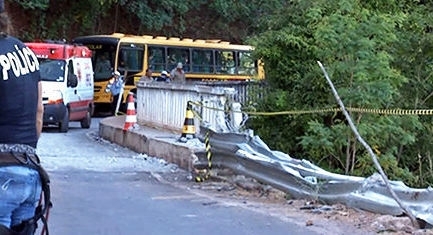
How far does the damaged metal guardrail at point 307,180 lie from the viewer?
27.6 feet

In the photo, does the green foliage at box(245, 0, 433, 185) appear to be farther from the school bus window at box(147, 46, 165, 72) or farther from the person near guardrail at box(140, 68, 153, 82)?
the school bus window at box(147, 46, 165, 72)

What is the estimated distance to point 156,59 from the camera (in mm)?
33938

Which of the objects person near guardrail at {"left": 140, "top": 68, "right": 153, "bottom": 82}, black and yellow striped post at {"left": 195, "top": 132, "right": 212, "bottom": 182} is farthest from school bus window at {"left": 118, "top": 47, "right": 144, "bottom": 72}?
black and yellow striped post at {"left": 195, "top": 132, "right": 212, "bottom": 182}

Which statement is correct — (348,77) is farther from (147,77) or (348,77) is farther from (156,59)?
(156,59)

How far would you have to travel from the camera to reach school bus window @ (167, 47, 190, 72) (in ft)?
113

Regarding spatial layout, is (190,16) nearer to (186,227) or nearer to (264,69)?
(264,69)

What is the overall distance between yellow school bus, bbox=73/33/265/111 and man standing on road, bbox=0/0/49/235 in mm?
27246

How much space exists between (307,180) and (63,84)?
14.3 metres

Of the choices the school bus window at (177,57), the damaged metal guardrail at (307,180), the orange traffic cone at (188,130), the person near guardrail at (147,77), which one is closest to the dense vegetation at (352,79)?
the damaged metal guardrail at (307,180)

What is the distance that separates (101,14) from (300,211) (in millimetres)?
31763

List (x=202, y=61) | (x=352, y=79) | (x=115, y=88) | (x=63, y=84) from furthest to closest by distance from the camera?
(x=202, y=61) → (x=115, y=88) → (x=63, y=84) → (x=352, y=79)

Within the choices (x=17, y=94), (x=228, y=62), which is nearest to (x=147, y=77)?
(x=228, y=62)

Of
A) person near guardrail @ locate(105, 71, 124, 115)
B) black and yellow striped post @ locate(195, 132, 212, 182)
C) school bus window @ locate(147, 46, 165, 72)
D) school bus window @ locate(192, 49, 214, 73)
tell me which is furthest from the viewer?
A: school bus window @ locate(192, 49, 214, 73)

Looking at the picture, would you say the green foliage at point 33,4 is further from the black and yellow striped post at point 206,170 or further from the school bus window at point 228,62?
the black and yellow striped post at point 206,170
